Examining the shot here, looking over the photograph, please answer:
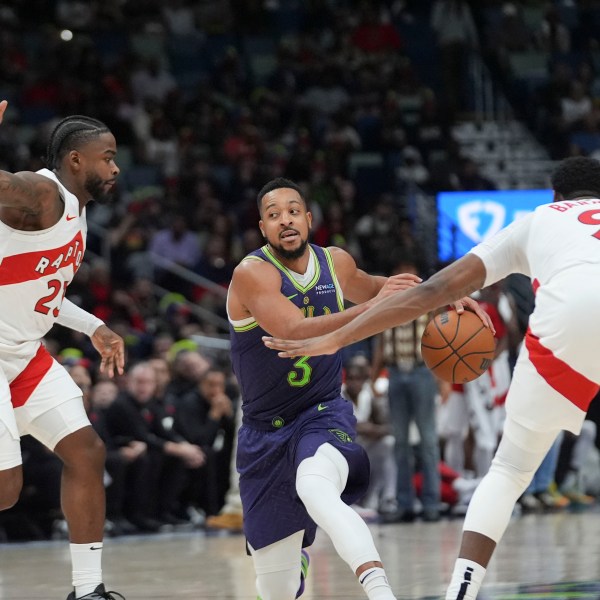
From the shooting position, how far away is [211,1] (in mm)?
19375

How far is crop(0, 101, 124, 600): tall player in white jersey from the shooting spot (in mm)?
5559

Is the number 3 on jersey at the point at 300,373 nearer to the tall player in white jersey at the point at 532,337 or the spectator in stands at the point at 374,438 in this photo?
the tall player in white jersey at the point at 532,337

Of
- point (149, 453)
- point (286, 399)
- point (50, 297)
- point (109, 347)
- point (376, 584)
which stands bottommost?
point (149, 453)

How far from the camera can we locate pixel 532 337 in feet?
15.9

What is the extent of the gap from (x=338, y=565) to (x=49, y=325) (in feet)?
9.67

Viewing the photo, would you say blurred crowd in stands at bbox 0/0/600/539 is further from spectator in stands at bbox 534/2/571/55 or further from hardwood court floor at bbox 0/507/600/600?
hardwood court floor at bbox 0/507/600/600

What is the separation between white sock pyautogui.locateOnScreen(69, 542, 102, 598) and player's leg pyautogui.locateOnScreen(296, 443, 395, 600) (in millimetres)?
1195

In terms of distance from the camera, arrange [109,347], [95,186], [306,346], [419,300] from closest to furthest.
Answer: [419,300] → [306,346] → [95,186] → [109,347]

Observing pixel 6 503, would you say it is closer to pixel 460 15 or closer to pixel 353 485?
pixel 353 485

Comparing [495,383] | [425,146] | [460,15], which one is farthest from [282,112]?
[495,383]

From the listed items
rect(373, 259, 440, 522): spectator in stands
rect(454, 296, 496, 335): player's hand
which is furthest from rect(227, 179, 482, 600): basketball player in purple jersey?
rect(373, 259, 440, 522): spectator in stands

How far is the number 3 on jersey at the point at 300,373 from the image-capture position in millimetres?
5512

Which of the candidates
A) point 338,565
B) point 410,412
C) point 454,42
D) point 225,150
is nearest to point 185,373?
point 410,412

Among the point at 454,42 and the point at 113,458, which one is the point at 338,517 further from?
the point at 454,42
